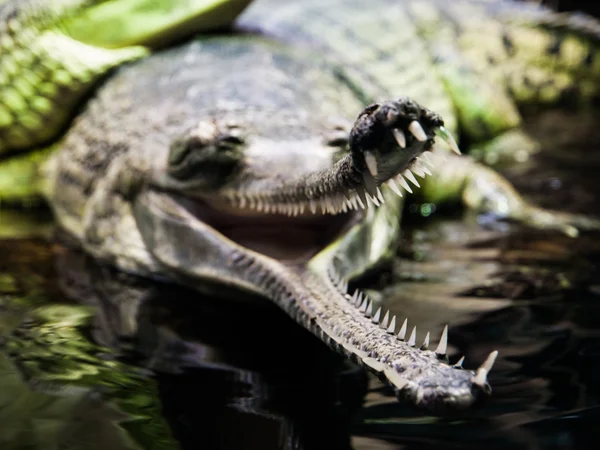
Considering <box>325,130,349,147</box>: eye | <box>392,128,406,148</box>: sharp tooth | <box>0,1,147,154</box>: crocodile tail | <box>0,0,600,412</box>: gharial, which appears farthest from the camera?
<box>0,1,147,154</box>: crocodile tail

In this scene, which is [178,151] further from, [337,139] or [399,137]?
[399,137]

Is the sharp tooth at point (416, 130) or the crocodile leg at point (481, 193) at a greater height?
the sharp tooth at point (416, 130)

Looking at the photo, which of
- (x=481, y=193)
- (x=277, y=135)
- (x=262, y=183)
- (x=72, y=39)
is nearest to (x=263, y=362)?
(x=262, y=183)

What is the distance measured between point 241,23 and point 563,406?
8.38ft

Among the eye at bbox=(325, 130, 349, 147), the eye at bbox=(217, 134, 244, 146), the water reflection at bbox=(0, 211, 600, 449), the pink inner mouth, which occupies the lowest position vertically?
the water reflection at bbox=(0, 211, 600, 449)

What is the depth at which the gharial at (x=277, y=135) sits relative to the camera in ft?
4.92

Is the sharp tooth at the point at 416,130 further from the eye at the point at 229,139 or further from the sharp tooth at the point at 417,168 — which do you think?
the eye at the point at 229,139

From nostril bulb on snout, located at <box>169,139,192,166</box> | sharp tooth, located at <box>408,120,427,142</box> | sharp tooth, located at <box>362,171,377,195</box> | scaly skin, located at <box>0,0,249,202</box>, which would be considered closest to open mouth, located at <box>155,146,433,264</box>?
nostril bulb on snout, located at <box>169,139,192,166</box>

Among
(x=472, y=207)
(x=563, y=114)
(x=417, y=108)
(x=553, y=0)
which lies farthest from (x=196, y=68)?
(x=553, y=0)

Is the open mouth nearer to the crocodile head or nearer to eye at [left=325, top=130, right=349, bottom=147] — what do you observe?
the crocodile head

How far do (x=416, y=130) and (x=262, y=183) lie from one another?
2.37 feet

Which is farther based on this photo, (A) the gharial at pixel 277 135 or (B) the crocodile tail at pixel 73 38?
(B) the crocodile tail at pixel 73 38

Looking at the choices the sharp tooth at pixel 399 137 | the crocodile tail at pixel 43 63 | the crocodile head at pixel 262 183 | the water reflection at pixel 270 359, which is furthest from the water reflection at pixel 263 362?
the crocodile tail at pixel 43 63

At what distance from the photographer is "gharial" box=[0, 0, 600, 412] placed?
59.0 inches
